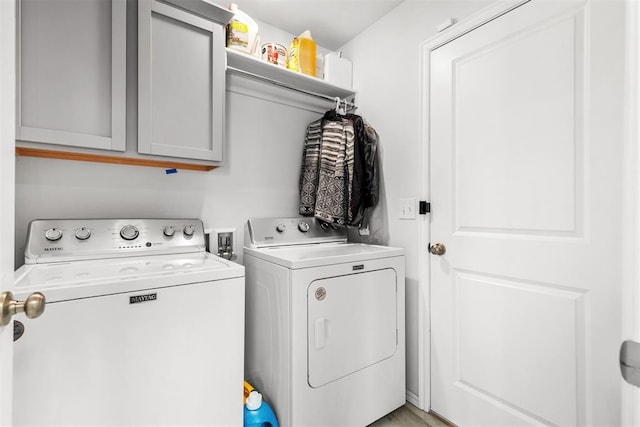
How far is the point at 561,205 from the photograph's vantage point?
1276 mm

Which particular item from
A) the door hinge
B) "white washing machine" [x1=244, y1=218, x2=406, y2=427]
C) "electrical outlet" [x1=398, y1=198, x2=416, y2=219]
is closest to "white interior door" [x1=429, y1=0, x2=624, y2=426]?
"electrical outlet" [x1=398, y1=198, x2=416, y2=219]

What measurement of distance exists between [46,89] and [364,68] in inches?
73.4

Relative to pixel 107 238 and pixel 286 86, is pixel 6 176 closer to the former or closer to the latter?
pixel 107 238

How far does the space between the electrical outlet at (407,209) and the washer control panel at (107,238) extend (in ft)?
4.06

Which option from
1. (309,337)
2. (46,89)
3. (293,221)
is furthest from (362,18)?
(309,337)

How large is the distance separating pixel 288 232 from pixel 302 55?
1245mm

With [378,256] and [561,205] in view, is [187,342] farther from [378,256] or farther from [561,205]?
[561,205]

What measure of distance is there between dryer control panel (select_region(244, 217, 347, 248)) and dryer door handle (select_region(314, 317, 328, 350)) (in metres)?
0.67

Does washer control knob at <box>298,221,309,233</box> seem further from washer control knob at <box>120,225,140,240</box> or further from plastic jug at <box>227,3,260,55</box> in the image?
plastic jug at <box>227,3,260,55</box>

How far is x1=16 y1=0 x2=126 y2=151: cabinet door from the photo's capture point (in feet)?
3.89

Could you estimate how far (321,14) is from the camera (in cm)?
206

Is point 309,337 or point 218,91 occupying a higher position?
point 218,91

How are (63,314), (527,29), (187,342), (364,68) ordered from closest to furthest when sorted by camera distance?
(63,314) < (187,342) < (527,29) < (364,68)

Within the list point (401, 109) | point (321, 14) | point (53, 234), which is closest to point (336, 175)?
point (401, 109)
